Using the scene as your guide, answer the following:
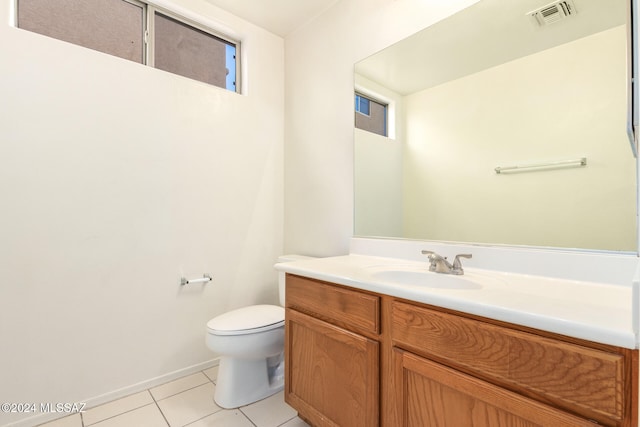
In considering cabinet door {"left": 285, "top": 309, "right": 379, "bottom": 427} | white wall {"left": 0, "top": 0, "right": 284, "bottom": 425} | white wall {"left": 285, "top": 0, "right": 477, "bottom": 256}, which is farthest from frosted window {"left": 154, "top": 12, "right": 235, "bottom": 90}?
cabinet door {"left": 285, "top": 309, "right": 379, "bottom": 427}

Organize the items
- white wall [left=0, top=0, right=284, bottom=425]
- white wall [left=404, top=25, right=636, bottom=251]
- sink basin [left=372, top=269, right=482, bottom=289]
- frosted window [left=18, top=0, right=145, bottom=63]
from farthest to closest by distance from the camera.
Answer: frosted window [left=18, top=0, right=145, bottom=63]
white wall [left=0, top=0, right=284, bottom=425]
sink basin [left=372, top=269, right=482, bottom=289]
white wall [left=404, top=25, right=636, bottom=251]

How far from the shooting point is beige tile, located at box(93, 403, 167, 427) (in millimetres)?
1467

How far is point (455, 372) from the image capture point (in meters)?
0.86

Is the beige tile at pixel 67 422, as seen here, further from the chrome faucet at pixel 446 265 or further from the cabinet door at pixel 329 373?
the chrome faucet at pixel 446 265

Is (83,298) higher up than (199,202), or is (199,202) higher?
(199,202)

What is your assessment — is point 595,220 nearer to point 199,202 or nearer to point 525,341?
point 525,341

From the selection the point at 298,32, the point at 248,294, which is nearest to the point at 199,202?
the point at 248,294

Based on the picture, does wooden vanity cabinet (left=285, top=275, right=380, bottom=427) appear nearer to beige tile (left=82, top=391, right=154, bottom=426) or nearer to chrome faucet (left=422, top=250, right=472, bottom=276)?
chrome faucet (left=422, top=250, right=472, bottom=276)

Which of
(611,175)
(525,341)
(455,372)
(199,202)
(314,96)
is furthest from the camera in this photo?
(314,96)

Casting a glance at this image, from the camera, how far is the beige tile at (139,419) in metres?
1.47

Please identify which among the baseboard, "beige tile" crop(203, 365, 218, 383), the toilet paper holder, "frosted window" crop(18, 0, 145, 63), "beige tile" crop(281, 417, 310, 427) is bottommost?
"beige tile" crop(203, 365, 218, 383)

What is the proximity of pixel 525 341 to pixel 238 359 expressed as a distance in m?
1.39

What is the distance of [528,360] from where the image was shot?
2.39 feet

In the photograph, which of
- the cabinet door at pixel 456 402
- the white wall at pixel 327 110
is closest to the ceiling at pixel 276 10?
the white wall at pixel 327 110
